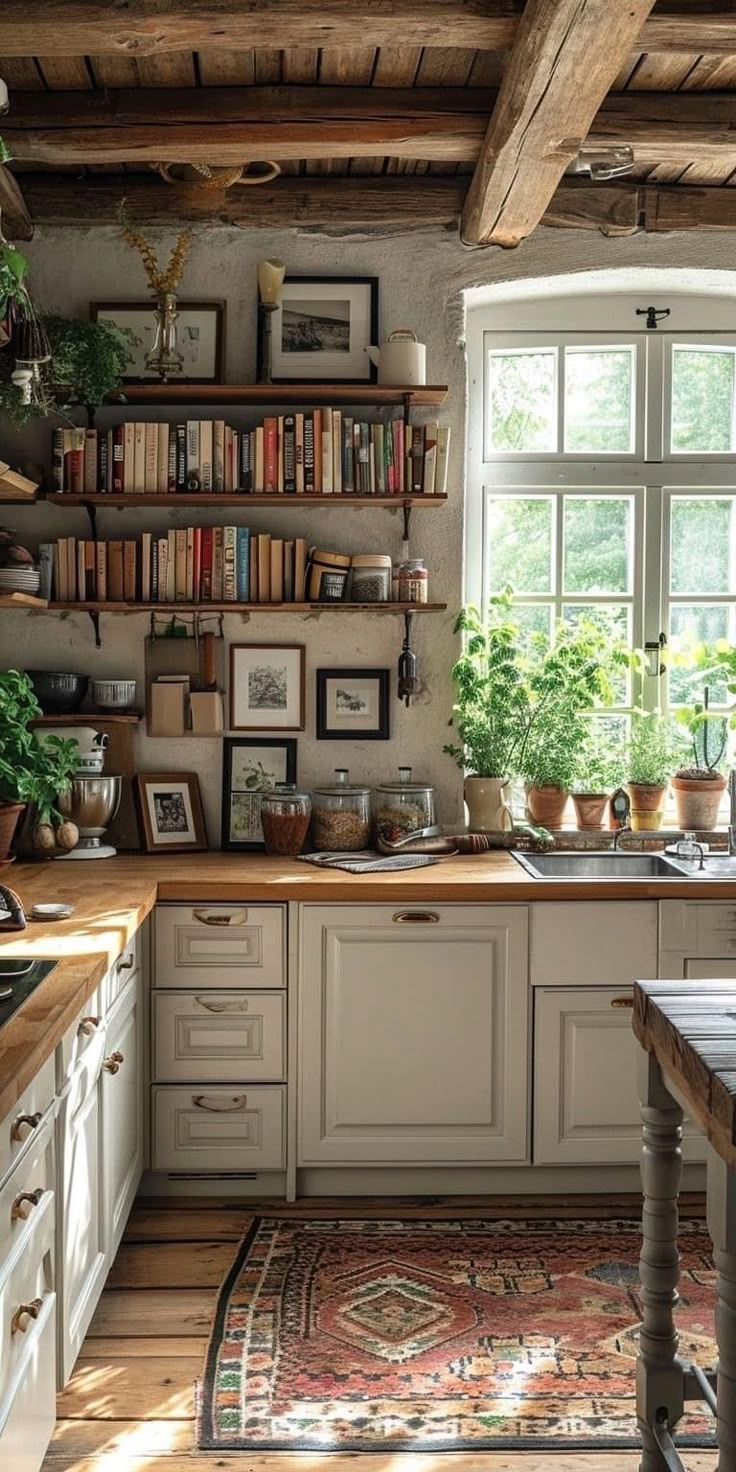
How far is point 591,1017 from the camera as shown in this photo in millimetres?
3533

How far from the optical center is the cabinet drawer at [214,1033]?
3520 millimetres

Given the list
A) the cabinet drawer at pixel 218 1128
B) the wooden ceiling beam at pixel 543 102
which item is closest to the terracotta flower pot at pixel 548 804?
the cabinet drawer at pixel 218 1128

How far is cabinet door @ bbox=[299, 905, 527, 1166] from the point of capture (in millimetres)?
3516

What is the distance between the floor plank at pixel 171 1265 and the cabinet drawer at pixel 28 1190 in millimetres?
981

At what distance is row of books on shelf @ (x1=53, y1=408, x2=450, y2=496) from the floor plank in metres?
2.02

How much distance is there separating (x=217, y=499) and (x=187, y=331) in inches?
22.3

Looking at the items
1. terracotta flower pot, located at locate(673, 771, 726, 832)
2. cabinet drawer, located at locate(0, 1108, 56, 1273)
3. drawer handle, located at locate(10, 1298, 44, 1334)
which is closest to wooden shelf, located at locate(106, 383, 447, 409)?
terracotta flower pot, located at locate(673, 771, 726, 832)

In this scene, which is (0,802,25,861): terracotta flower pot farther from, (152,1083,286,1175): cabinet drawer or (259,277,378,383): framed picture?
(259,277,378,383): framed picture

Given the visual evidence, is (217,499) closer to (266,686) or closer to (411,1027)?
(266,686)

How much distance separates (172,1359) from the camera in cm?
279

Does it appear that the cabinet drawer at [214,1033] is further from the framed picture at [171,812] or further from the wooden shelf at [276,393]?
the wooden shelf at [276,393]

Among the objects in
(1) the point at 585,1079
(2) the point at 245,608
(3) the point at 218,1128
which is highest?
(2) the point at 245,608

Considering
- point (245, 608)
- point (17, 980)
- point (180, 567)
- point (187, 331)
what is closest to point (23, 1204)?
point (17, 980)

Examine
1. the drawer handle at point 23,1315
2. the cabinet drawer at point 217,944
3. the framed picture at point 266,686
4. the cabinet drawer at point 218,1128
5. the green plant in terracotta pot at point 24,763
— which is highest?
the framed picture at point 266,686
